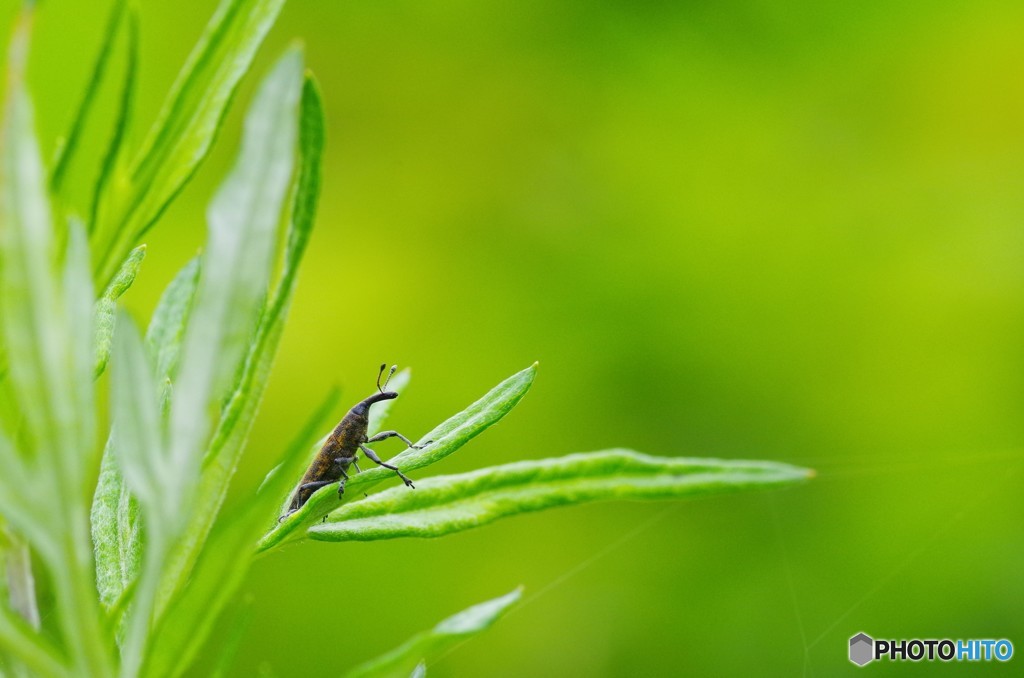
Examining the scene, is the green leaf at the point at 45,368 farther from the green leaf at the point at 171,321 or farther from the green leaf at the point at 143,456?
the green leaf at the point at 171,321

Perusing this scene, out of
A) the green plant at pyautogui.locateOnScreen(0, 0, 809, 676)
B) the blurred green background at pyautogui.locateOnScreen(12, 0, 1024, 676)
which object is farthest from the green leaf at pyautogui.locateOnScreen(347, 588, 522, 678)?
the blurred green background at pyautogui.locateOnScreen(12, 0, 1024, 676)

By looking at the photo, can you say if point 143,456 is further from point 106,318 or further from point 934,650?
point 934,650

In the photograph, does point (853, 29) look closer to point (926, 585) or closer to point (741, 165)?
point (741, 165)

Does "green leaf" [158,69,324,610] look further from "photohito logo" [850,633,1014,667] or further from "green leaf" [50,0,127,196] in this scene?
"photohito logo" [850,633,1014,667]

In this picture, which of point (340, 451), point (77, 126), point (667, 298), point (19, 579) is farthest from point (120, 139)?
point (667, 298)

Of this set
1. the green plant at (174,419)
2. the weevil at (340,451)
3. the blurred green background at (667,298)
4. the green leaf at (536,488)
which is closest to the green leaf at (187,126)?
the green plant at (174,419)

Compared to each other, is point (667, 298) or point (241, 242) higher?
point (667, 298)

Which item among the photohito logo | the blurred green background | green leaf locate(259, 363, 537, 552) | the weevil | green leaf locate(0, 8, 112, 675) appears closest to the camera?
green leaf locate(0, 8, 112, 675)
